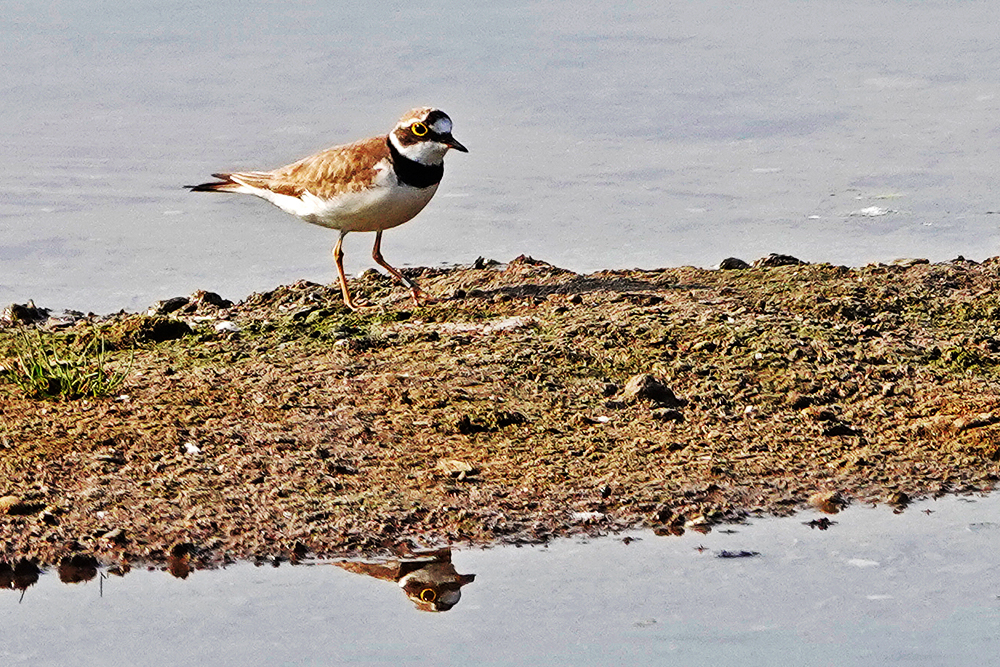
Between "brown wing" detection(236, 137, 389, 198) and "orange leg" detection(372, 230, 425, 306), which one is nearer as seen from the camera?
"orange leg" detection(372, 230, 425, 306)

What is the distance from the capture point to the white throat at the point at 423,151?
8031 mm

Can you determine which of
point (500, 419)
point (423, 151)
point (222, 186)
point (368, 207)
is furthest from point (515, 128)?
point (500, 419)

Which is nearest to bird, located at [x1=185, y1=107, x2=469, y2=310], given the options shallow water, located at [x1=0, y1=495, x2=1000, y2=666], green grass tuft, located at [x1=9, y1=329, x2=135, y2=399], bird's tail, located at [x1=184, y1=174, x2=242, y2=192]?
bird's tail, located at [x1=184, y1=174, x2=242, y2=192]

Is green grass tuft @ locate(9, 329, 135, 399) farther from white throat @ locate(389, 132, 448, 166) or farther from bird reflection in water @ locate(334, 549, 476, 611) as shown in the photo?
white throat @ locate(389, 132, 448, 166)

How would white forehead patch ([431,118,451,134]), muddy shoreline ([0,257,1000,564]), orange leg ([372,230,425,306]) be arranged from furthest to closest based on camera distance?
white forehead patch ([431,118,451,134]) < orange leg ([372,230,425,306]) < muddy shoreline ([0,257,1000,564])

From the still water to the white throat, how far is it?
2.98ft

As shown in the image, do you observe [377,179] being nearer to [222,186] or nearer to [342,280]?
[342,280]

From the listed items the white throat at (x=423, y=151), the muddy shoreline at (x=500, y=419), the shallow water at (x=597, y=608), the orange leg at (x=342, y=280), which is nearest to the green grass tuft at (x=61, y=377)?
the muddy shoreline at (x=500, y=419)

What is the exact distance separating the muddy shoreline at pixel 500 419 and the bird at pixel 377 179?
0.63 meters

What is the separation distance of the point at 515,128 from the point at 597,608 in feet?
21.6

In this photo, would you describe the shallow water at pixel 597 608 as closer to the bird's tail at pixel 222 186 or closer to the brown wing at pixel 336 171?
the brown wing at pixel 336 171

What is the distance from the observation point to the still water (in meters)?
9.07

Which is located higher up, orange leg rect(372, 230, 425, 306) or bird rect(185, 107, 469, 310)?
bird rect(185, 107, 469, 310)

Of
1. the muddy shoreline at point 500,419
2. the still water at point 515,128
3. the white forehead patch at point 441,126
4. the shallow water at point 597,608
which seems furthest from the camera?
the still water at point 515,128
